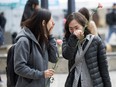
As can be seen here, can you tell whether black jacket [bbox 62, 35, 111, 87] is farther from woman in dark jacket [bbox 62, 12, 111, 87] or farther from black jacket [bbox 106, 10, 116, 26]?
black jacket [bbox 106, 10, 116, 26]

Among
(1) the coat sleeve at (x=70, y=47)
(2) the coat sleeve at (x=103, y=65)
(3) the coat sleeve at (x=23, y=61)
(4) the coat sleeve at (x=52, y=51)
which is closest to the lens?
(3) the coat sleeve at (x=23, y=61)

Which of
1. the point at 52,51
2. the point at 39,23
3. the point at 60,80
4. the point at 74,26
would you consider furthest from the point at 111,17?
the point at 39,23

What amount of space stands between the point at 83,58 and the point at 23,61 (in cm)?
68

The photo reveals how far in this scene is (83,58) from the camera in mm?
3926

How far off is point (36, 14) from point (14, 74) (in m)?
0.68

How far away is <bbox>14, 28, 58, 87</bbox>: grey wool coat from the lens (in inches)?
142

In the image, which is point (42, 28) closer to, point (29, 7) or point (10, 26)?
point (29, 7)

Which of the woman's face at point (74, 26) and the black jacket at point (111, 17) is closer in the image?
the woman's face at point (74, 26)

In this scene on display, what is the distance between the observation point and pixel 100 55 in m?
3.92

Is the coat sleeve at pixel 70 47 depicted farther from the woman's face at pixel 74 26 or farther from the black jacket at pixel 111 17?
the black jacket at pixel 111 17

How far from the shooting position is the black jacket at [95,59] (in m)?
3.88

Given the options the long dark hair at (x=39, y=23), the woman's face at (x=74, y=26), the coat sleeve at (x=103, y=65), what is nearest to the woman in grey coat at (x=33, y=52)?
the long dark hair at (x=39, y=23)

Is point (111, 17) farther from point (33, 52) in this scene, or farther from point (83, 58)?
point (33, 52)

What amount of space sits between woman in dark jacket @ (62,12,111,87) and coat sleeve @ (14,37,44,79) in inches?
18.1
